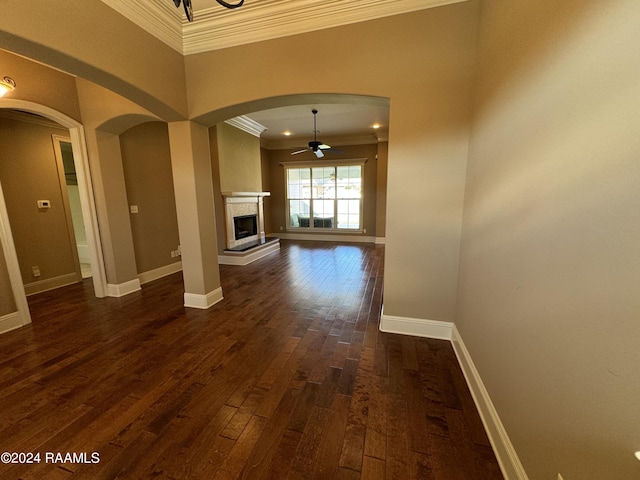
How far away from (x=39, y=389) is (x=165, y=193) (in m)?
3.28

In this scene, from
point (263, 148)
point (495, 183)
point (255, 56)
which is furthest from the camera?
point (263, 148)

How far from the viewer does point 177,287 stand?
3773 millimetres

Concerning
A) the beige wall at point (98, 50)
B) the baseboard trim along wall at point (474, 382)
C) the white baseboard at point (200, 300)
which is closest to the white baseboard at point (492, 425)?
the baseboard trim along wall at point (474, 382)

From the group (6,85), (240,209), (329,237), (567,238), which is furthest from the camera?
(329,237)

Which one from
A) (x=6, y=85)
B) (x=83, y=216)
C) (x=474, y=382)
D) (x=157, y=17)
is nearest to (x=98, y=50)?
(x=157, y=17)

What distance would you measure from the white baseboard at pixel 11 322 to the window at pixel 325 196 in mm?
6054

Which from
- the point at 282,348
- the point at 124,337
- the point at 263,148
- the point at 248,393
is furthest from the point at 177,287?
the point at 263,148

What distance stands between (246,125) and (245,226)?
226cm

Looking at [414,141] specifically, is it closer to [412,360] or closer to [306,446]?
[412,360]

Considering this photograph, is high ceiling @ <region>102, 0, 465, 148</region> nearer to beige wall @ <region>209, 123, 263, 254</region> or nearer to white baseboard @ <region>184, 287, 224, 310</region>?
beige wall @ <region>209, 123, 263, 254</region>

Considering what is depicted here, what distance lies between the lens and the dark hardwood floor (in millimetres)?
1256

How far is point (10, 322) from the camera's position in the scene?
8.38 feet

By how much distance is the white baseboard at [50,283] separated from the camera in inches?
138

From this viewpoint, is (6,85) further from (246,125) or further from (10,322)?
(246,125)
